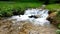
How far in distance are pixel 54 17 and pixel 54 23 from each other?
119 cm

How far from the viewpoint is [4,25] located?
2006 cm

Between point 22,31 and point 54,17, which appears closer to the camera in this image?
point 22,31

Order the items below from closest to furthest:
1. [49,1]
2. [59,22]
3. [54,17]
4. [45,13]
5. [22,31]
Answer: [22,31]
[59,22]
[54,17]
[45,13]
[49,1]

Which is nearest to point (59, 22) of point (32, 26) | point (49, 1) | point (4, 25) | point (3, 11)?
point (32, 26)

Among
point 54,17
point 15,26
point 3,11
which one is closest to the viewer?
point 15,26

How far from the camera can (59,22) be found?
21.2 metres

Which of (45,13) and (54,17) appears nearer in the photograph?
(54,17)

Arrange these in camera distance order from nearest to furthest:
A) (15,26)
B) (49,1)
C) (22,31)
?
(22,31)
(15,26)
(49,1)

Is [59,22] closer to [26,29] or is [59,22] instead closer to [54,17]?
[54,17]

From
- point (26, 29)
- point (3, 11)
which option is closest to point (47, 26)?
point (26, 29)

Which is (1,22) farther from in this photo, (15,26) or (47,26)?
(47,26)

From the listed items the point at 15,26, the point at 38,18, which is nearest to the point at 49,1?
the point at 38,18

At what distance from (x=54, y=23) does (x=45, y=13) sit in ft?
23.0

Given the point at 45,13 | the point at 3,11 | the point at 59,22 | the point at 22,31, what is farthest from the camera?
the point at 45,13
